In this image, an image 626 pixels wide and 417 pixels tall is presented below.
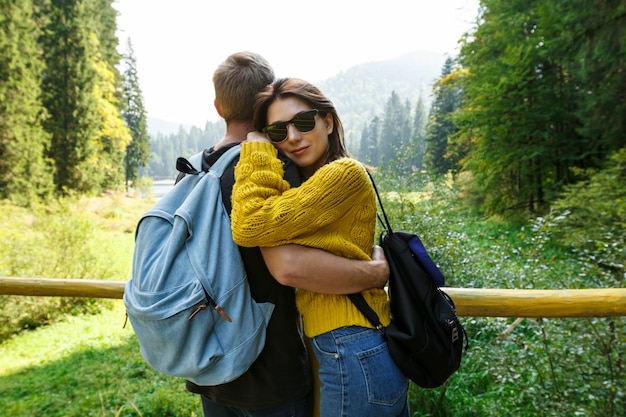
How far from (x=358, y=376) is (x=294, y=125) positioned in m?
0.82

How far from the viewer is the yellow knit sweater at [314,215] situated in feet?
3.51

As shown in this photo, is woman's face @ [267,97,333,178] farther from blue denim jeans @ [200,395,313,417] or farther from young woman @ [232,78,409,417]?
blue denim jeans @ [200,395,313,417]

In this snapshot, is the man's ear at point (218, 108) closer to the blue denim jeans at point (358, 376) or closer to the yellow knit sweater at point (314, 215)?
the yellow knit sweater at point (314, 215)

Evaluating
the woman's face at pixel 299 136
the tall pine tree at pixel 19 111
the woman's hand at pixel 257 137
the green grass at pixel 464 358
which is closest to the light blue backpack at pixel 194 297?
the woman's hand at pixel 257 137

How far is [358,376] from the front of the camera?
1133mm

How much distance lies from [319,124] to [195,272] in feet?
2.15

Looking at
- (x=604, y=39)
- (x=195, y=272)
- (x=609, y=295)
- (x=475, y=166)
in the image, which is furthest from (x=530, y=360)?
(x=475, y=166)

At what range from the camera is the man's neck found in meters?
1.36

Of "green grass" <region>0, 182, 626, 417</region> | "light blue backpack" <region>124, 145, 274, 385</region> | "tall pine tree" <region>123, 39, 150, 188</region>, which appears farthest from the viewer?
"tall pine tree" <region>123, 39, 150, 188</region>

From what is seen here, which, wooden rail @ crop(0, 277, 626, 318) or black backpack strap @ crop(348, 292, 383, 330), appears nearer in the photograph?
black backpack strap @ crop(348, 292, 383, 330)

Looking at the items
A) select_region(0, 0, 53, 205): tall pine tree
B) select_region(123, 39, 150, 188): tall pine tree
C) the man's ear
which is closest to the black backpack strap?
the man's ear

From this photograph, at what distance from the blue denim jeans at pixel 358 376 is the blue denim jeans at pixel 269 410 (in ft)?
0.36

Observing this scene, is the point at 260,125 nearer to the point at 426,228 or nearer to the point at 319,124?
the point at 319,124

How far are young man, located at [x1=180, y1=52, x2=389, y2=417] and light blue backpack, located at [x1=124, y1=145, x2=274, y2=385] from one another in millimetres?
74
